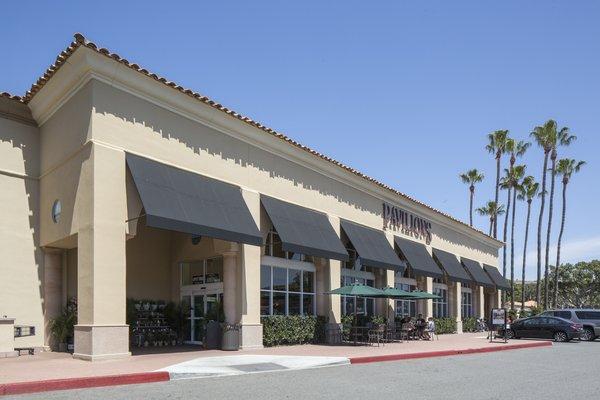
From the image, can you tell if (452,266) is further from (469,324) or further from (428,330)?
(428,330)

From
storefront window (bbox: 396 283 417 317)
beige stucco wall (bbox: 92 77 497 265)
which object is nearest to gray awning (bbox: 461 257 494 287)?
storefront window (bbox: 396 283 417 317)

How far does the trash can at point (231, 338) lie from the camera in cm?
1922

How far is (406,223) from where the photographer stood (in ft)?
108

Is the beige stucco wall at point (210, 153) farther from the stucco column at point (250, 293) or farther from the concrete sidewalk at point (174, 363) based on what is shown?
the concrete sidewalk at point (174, 363)

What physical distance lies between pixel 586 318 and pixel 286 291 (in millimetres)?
18936

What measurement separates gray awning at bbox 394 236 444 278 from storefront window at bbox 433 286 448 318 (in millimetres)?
2839

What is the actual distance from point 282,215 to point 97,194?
24.2ft

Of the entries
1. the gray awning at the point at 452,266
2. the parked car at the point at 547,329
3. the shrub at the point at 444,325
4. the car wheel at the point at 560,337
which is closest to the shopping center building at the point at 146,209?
the shrub at the point at 444,325

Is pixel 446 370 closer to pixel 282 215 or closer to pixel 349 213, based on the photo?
pixel 282 215

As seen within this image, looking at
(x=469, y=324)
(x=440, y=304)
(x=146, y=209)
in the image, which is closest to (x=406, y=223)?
(x=440, y=304)

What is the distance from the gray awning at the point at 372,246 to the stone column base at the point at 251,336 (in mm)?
6725

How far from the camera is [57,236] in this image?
17.4m

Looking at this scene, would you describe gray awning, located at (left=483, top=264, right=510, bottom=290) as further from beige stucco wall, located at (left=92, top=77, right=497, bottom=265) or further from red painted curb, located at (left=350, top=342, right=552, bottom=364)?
beige stucco wall, located at (left=92, top=77, right=497, bottom=265)

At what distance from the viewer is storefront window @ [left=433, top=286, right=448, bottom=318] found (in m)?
36.8
